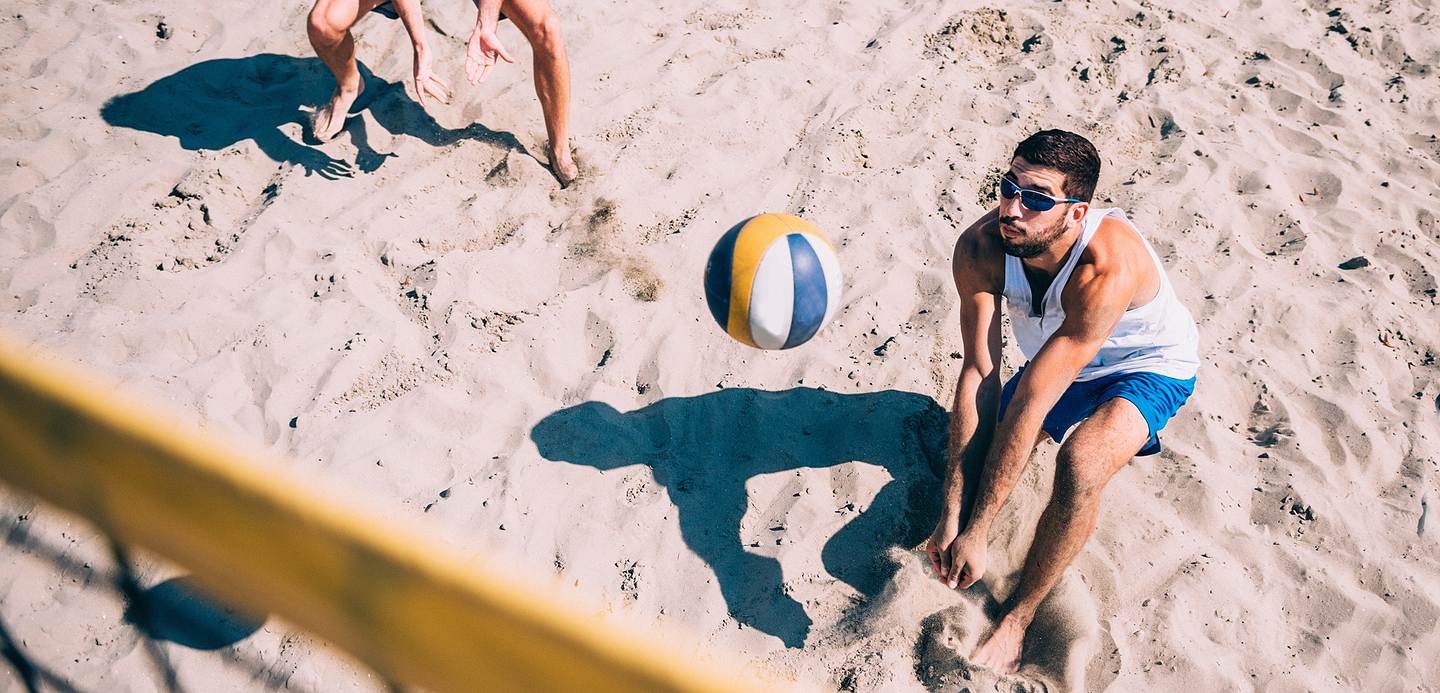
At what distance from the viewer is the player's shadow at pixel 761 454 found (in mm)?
3324

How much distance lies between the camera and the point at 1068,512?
3.01m

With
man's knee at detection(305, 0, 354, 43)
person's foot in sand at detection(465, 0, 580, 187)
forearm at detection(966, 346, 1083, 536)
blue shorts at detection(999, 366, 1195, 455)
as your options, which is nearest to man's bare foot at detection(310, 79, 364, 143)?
man's knee at detection(305, 0, 354, 43)

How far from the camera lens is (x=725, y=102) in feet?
16.9

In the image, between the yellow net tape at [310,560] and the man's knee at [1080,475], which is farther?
the man's knee at [1080,475]

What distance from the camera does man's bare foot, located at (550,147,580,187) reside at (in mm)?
4746

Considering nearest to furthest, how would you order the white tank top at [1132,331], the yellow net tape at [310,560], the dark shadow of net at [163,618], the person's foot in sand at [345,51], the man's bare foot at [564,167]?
the yellow net tape at [310,560], the dark shadow of net at [163,618], the white tank top at [1132,331], the person's foot in sand at [345,51], the man's bare foot at [564,167]

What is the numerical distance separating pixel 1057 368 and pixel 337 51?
3.76 metres

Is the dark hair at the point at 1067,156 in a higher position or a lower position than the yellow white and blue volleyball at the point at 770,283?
higher

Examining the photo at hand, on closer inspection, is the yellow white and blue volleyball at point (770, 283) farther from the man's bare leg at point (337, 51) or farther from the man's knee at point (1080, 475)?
the man's bare leg at point (337, 51)

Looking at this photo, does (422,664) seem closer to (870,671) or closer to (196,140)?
(870,671)

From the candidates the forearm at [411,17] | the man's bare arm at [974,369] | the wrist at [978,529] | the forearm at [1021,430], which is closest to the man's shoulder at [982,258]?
the man's bare arm at [974,369]

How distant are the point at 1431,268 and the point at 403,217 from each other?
472 cm

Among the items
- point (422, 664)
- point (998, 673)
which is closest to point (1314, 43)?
point (998, 673)

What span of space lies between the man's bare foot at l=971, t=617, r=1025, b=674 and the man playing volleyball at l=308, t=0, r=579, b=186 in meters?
2.91
